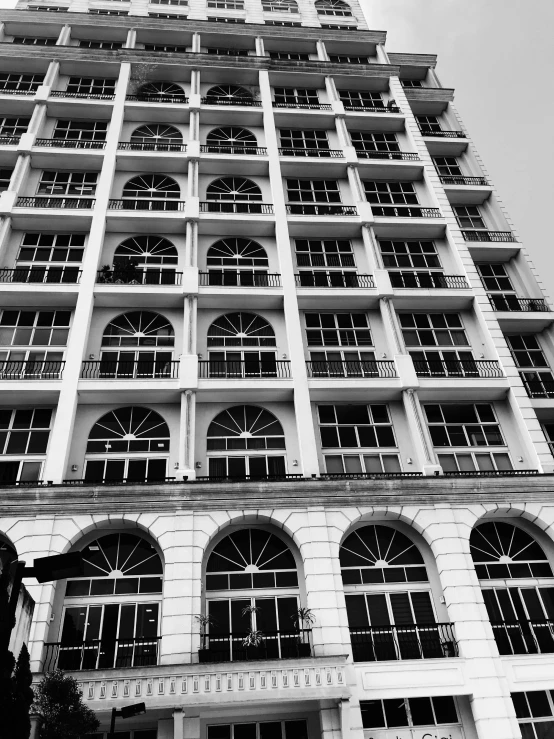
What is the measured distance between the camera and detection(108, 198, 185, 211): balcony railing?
2777cm

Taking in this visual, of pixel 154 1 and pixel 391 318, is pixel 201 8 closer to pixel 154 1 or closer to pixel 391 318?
pixel 154 1

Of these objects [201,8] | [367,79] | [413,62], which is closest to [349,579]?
[367,79]

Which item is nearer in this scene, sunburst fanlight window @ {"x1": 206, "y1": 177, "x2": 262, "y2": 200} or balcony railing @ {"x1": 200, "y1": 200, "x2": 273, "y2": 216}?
balcony railing @ {"x1": 200, "y1": 200, "x2": 273, "y2": 216}

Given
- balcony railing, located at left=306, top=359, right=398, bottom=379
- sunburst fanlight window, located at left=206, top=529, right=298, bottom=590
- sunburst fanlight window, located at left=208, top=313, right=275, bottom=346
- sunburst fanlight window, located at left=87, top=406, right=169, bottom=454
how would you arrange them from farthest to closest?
sunburst fanlight window, located at left=208, top=313, right=275, bottom=346 < balcony railing, located at left=306, top=359, right=398, bottom=379 < sunburst fanlight window, located at left=87, top=406, right=169, bottom=454 < sunburst fanlight window, located at left=206, top=529, right=298, bottom=590

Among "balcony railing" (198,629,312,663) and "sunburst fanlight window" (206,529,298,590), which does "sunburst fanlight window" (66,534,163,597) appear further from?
"balcony railing" (198,629,312,663)

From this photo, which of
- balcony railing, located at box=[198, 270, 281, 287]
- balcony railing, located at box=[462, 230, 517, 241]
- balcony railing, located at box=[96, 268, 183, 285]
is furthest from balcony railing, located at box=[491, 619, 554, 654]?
balcony railing, located at box=[462, 230, 517, 241]

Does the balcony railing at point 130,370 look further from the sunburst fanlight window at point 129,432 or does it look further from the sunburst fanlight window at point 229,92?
the sunburst fanlight window at point 229,92

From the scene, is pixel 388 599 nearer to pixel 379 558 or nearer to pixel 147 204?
pixel 379 558

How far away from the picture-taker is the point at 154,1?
1592 inches

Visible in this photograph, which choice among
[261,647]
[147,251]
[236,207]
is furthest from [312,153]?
[261,647]

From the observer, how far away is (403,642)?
1759 centimetres

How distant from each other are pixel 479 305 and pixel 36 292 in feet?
58.1

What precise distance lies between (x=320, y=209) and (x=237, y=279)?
21.2 ft

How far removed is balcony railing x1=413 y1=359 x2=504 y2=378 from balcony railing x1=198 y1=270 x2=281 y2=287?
6.84m
